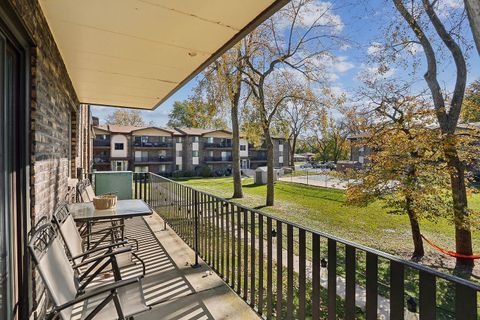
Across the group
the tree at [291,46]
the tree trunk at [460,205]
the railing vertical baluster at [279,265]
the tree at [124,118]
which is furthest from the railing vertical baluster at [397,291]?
the tree at [124,118]

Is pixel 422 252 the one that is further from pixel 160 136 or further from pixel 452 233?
pixel 160 136

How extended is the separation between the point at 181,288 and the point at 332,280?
1.83m

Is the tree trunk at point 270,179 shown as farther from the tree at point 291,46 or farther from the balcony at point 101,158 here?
the balcony at point 101,158

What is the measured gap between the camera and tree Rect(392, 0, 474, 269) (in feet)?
16.8

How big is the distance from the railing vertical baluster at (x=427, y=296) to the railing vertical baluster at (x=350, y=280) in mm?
356

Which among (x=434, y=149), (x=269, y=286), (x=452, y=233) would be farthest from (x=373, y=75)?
(x=269, y=286)

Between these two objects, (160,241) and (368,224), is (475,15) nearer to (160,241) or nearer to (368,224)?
(160,241)

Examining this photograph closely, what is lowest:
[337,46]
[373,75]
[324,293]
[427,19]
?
[324,293]

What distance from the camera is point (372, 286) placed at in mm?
1334

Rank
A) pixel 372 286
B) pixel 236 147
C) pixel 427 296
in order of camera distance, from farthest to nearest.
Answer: pixel 236 147
pixel 372 286
pixel 427 296

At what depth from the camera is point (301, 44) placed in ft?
33.9

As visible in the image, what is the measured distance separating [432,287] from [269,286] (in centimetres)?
126

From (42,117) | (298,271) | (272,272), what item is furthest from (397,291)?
(42,117)

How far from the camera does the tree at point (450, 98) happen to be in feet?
16.8
